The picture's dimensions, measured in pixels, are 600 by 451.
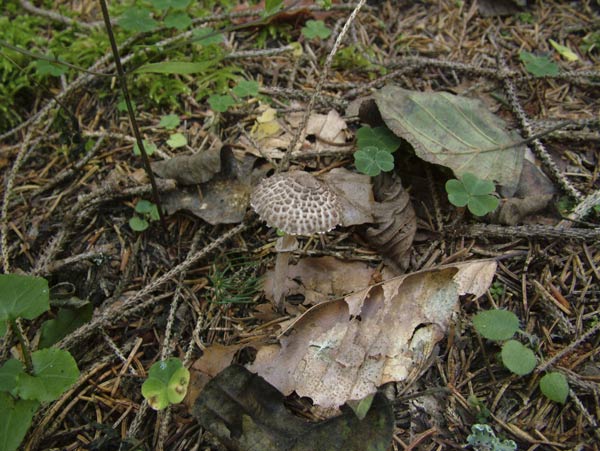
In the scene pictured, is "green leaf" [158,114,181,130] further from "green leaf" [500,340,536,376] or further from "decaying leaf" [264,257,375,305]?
"green leaf" [500,340,536,376]

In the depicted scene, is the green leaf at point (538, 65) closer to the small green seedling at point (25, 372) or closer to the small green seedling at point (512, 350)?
the small green seedling at point (512, 350)

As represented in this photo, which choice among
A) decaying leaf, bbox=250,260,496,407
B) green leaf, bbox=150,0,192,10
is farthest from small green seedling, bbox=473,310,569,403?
green leaf, bbox=150,0,192,10

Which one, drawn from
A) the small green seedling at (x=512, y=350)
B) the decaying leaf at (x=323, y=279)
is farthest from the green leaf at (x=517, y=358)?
the decaying leaf at (x=323, y=279)

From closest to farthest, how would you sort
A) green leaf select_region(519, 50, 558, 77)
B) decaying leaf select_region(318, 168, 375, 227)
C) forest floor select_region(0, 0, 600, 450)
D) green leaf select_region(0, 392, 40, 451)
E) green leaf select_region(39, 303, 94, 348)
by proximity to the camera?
green leaf select_region(0, 392, 40, 451)
forest floor select_region(0, 0, 600, 450)
green leaf select_region(39, 303, 94, 348)
decaying leaf select_region(318, 168, 375, 227)
green leaf select_region(519, 50, 558, 77)

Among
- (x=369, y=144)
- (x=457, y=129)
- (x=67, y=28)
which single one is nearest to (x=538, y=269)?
(x=457, y=129)

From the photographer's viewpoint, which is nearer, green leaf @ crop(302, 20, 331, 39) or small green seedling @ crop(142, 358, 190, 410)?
small green seedling @ crop(142, 358, 190, 410)

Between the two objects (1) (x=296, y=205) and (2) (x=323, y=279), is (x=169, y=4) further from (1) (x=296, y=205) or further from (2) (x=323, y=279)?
(2) (x=323, y=279)
